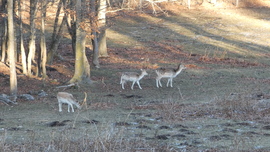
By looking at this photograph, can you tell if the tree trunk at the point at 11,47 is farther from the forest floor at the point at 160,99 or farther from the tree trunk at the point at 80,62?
the tree trunk at the point at 80,62

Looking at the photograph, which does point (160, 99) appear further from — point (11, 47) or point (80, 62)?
point (11, 47)

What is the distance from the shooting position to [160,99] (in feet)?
71.9

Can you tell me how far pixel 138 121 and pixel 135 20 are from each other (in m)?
46.3

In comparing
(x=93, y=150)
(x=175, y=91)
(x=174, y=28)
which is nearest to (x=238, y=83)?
(x=175, y=91)

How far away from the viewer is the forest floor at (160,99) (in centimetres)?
1115

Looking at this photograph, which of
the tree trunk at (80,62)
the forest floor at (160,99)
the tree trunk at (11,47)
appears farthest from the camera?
the tree trunk at (80,62)

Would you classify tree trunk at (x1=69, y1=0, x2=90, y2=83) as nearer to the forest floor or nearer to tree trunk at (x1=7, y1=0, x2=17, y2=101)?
the forest floor

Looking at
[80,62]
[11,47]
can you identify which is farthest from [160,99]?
[11,47]

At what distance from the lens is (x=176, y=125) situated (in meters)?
14.0

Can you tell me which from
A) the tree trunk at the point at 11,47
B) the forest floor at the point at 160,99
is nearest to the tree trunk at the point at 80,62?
the forest floor at the point at 160,99

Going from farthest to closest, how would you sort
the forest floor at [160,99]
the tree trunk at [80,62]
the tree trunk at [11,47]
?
the tree trunk at [80,62] < the tree trunk at [11,47] < the forest floor at [160,99]

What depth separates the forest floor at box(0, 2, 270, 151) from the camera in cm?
1115

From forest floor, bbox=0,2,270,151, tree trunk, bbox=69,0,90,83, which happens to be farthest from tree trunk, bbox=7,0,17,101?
tree trunk, bbox=69,0,90,83

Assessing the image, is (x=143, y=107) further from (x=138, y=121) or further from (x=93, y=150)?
(x=93, y=150)
